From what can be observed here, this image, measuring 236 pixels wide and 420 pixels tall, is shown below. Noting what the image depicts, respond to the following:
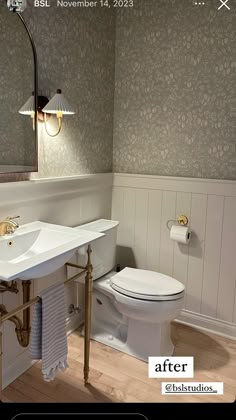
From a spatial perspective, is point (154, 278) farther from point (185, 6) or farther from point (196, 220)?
point (185, 6)

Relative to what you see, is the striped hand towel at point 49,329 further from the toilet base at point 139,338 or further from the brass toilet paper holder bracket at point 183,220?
the brass toilet paper holder bracket at point 183,220

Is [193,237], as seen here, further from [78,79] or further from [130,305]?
[78,79]

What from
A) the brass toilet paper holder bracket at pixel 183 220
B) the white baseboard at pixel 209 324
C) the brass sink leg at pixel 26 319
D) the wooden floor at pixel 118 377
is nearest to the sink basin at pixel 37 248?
the brass sink leg at pixel 26 319

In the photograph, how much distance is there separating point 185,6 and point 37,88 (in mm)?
1118

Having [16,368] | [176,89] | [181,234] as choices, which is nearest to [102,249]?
[181,234]

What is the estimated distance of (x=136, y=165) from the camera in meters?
2.30

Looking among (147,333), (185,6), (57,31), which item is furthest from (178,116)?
(147,333)

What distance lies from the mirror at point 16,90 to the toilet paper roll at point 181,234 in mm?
997

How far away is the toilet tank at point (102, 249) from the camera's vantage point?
192 centimetres

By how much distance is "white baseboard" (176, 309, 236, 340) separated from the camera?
2080 millimetres

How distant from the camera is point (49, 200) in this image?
1796 millimetres

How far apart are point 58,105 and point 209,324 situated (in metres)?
1.68

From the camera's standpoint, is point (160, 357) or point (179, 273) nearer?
point (160, 357)

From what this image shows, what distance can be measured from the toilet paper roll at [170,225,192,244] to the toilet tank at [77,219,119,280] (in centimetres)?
39
